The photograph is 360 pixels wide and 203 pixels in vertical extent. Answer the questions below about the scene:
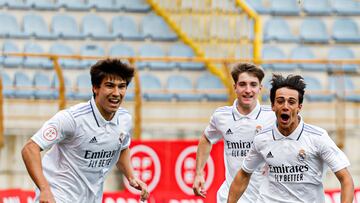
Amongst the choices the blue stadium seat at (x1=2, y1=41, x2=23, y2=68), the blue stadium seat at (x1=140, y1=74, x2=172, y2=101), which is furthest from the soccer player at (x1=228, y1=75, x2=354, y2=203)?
the blue stadium seat at (x1=2, y1=41, x2=23, y2=68)

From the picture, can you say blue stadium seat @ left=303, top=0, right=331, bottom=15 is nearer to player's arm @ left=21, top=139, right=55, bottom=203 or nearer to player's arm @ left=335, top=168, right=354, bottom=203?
player's arm @ left=335, top=168, right=354, bottom=203

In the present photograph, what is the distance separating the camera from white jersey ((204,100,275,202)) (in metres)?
9.88

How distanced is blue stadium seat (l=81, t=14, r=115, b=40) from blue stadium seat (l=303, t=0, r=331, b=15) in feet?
11.6

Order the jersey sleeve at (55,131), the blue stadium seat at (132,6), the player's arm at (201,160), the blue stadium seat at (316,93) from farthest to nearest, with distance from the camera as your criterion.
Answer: the blue stadium seat at (132,6), the blue stadium seat at (316,93), the player's arm at (201,160), the jersey sleeve at (55,131)

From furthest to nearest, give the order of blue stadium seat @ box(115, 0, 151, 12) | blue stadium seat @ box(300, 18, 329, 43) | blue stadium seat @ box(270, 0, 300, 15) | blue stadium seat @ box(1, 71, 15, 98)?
blue stadium seat @ box(270, 0, 300, 15) < blue stadium seat @ box(300, 18, 329, 43) < blue stadium seat @ box(115, 0, 151, 12) < blue stadium seat @ box(1, 71, 15, 98)

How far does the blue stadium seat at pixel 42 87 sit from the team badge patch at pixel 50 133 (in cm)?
698

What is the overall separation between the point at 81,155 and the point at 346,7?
1126 centimetres

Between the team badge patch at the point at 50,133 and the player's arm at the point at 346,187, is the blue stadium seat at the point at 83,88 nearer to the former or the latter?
the team badge patch at the point at 50,133

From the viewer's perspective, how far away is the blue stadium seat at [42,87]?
14758 mm

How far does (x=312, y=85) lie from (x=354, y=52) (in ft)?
5.00

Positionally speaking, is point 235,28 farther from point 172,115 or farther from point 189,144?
point 189,144

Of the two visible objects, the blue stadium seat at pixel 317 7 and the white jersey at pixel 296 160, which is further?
the blue stadium seat at pixel 317 7

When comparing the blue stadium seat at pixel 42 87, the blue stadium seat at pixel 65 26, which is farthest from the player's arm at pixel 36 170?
the blue stadium seat at pixel 65 26

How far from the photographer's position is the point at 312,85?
16.8 m
